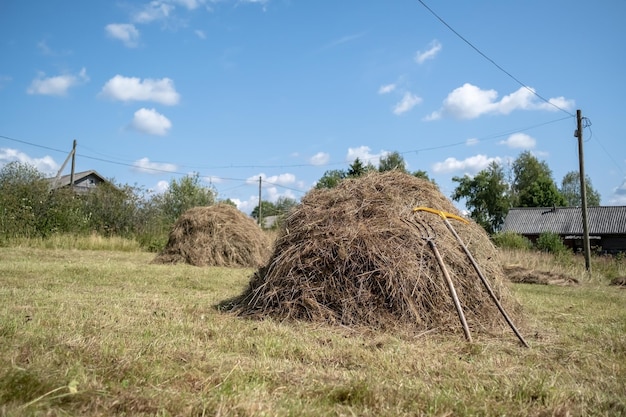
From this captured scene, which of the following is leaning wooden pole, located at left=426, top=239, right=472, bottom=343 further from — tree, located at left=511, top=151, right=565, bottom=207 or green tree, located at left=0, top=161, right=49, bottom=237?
tree, located at left=511, top=151, right=565, bottom=207

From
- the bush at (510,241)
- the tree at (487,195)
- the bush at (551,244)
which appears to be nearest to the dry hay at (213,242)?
the bush at (510,241)

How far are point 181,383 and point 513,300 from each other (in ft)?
18.9

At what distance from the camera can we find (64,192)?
25391mm

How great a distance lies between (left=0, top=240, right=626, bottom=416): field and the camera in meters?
3.40

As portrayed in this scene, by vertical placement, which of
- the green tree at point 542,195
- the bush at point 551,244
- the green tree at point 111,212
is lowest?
the bush at point 551,244

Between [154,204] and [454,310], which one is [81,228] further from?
[454,310]

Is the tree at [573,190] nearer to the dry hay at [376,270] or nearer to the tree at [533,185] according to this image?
the tree at [533,185]

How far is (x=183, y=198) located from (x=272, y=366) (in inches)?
1373

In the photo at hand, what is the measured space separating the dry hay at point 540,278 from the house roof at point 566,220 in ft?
90.8

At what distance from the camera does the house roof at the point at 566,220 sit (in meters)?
46.3

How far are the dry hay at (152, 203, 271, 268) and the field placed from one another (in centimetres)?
936

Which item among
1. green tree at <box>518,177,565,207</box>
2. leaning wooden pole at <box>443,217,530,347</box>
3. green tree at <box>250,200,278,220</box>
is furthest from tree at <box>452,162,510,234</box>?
leaning wooden pole at <box>443,217,530,347</box>

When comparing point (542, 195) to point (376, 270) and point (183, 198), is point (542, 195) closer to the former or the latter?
point (183, 198)

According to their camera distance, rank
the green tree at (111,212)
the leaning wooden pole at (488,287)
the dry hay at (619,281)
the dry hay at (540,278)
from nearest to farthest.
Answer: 1. the leaning wooden pole at (488,287)
2. the dry hay at (540,278)
3. the dry hay at (619,281)
4. the green tree at (111,212)
